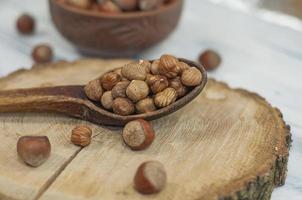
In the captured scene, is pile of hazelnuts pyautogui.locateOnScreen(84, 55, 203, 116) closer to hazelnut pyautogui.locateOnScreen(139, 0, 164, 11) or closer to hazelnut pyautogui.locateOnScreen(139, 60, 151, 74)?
hazelnut pyautogui.locateOnScreen(139, 60, 151, 74)

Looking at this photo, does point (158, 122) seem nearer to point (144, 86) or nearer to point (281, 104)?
point (144, 86)

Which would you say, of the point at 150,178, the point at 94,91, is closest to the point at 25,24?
the point at 94,91

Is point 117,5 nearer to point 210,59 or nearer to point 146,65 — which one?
point 210,59

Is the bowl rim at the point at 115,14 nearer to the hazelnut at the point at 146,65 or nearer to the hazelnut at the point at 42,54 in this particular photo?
the hazelnut at the point at 42,54

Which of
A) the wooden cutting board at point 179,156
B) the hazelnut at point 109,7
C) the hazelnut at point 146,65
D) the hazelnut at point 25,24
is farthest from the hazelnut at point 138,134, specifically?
the hazelnut at point 25,24

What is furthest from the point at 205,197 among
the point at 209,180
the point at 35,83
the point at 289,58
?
the point at 289,58

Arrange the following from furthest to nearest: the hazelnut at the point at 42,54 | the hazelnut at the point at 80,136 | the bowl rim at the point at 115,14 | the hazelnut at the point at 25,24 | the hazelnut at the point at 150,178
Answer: the hazelnut at the point at 25,24, the hazelnut at the point at 42,54, the bowl rim at the point at 115,14, the hazelnut at the point at 80,136, the hazelnut at the point at 150,178
